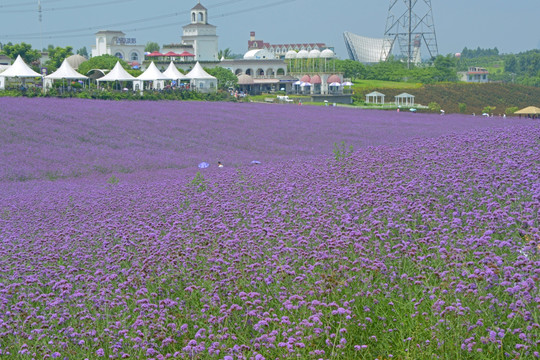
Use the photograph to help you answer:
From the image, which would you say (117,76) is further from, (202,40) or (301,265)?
(301,265)

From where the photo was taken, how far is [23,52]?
97.2 m

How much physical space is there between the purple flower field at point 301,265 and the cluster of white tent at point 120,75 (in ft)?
143

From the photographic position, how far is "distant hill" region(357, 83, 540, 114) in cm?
8025

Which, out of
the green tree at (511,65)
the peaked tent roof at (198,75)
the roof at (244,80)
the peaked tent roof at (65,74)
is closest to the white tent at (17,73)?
the peaked tent roof at (65,74)

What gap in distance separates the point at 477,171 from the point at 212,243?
351 cm

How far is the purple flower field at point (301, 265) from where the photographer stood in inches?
214

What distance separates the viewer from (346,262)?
662 cm

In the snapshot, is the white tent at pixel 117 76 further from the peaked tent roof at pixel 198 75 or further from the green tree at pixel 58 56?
the green tree at pixel 58 56

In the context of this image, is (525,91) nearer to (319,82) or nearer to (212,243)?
(319,82)

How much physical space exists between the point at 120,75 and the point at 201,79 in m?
11.2

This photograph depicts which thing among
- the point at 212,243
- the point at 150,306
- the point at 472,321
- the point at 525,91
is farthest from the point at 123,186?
the point at 525,91

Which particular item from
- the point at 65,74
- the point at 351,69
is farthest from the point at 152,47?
the point at 65,74

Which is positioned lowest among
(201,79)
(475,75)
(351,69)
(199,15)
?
(201,79)

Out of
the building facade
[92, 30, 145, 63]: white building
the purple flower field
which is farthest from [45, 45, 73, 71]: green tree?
the purple flower field
